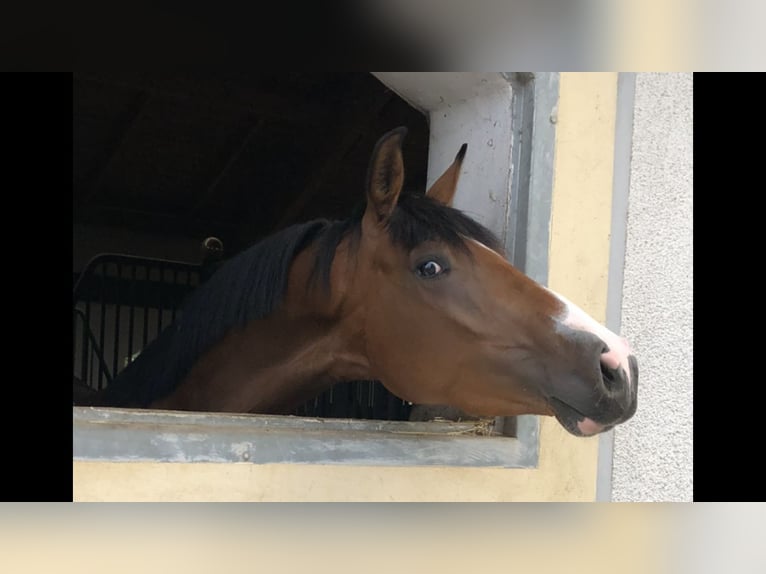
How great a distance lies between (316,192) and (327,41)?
3.03 meters

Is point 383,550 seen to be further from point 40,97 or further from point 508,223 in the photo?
point 40,97

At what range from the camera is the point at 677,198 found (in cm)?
216

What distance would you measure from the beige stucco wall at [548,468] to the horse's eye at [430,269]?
0.44 m

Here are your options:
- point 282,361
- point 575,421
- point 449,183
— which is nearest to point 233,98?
point 449,183

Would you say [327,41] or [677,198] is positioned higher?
[327,41]

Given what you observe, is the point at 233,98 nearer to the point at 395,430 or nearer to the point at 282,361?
the point at 282,361

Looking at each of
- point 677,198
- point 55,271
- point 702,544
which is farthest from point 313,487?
point 677,198

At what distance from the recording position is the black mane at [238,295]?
179cm

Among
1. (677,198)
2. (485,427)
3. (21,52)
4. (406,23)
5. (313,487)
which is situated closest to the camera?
(21,52)

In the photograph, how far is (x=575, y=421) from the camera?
147cm

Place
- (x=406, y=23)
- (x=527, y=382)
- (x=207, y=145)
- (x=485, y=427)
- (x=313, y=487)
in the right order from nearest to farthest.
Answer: (x=406, y=23), (x=527, y=382), (x=313, y=487), (x=485, y=427), (x=207, y=145)

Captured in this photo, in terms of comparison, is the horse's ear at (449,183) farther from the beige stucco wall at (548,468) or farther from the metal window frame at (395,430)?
the beige stucco wall at (548,468)

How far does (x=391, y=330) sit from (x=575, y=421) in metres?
0.43

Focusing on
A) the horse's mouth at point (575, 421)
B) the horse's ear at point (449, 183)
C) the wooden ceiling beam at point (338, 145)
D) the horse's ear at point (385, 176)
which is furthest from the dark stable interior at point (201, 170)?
the horse's mouth at point (575, 421)
